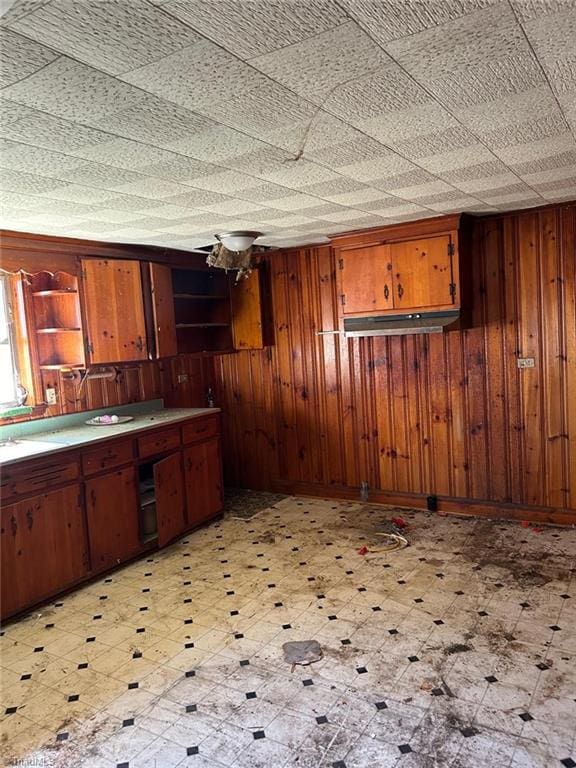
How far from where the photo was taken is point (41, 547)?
342cm

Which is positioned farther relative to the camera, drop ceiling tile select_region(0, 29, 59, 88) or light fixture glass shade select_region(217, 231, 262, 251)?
light fixture glass shade select_region(217, 231, 262, 251)

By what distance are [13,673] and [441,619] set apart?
2181mm

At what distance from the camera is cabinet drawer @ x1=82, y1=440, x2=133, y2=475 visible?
371 cm

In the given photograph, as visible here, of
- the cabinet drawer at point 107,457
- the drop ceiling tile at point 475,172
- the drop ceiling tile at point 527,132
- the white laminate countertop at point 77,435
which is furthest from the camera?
the cabinet drawer at point 107,457

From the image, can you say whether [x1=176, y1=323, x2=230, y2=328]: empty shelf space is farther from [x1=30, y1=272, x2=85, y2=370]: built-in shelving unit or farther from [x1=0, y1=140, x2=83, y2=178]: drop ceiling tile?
[x1=0, y1=140, x2=83, y2=178]: drop ceiling tile

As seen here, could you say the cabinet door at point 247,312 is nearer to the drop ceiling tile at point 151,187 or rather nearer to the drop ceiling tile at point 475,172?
the drop ceiling tile at point 151,187

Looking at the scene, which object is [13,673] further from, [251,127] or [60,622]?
[251,127]

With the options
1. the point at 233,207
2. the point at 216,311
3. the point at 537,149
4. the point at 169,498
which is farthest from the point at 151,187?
the point at 216,311

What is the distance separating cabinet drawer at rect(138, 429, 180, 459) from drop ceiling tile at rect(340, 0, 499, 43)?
3.26 metres

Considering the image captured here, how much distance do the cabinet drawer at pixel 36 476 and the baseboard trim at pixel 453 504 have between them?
2.42 meters

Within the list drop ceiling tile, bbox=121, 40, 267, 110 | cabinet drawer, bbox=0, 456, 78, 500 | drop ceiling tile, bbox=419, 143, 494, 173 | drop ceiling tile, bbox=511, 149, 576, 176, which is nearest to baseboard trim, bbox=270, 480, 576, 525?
cabinet drawer, bbox=0, 456, 78, 500

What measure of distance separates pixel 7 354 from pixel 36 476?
1147 mm

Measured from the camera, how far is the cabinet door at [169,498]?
13.8 ft

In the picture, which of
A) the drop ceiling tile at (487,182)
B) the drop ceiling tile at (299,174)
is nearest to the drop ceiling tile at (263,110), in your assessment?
the drop ceiling tile at (299,174)
